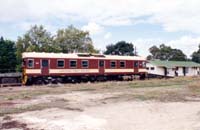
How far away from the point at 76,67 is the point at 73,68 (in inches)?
15.1

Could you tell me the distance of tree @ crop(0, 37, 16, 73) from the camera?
66.5m

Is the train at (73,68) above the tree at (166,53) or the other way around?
the other way around

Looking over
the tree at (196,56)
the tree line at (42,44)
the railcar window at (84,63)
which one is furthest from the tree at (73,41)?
the tree at (196,56)

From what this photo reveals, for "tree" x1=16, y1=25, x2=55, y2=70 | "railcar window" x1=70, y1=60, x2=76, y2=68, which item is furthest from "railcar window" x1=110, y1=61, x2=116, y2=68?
"tree" x1=16, y1=25, x2=55, y2=70

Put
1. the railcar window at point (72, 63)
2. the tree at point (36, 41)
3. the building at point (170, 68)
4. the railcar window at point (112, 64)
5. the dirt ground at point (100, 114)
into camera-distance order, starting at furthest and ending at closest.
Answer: the building at point (170, 68) → the tree at point (36, 41) → the railcar window at point (112, 64) → the railcar window at point (72, 63) → the dirt ground at point (100, 114)

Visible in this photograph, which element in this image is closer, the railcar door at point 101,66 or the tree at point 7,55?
the railcar door at point 101,66

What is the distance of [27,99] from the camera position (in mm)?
24078

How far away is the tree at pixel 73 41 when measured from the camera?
68500 mm

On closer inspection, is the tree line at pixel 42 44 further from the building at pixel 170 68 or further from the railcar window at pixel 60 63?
the railcar window at pixel 60 63

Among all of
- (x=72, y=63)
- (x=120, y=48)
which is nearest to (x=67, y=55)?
(x=72, y=63)

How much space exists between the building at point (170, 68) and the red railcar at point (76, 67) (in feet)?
81.8

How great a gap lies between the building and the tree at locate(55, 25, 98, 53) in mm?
10849

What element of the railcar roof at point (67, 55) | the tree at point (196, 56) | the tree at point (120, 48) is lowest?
the railcar roof at point (67, 55)

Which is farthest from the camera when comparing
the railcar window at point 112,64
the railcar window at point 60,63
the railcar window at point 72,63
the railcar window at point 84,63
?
the railcar window at point 112,64
